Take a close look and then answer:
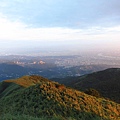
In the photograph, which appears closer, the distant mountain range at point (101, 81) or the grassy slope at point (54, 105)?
the grassy slope at point (54, 105)

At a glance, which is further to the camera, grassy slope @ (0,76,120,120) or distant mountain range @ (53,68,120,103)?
distant mountain range @ (53,68,120,103)

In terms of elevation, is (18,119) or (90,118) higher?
(18,119)

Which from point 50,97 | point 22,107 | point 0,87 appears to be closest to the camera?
point 22,107

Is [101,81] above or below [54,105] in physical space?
below

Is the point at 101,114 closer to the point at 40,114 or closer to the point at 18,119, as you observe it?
the point at 40,114

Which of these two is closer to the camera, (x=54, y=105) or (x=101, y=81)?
(x=54, y=105)

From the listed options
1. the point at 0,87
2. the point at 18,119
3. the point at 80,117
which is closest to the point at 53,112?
the point at 80,117

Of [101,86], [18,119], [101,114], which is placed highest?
[18,119]

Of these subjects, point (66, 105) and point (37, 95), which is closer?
point (66, 105)

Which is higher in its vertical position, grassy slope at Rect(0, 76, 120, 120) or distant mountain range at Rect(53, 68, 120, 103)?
grassy slope at Rect(0, 76, 120, 120)

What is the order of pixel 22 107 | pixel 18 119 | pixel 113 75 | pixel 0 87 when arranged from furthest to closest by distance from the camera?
pixel 113 75 → pixel 0 87 → pixel 22 107 → pixel 18 119

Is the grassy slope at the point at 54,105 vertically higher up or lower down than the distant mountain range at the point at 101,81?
higher up
